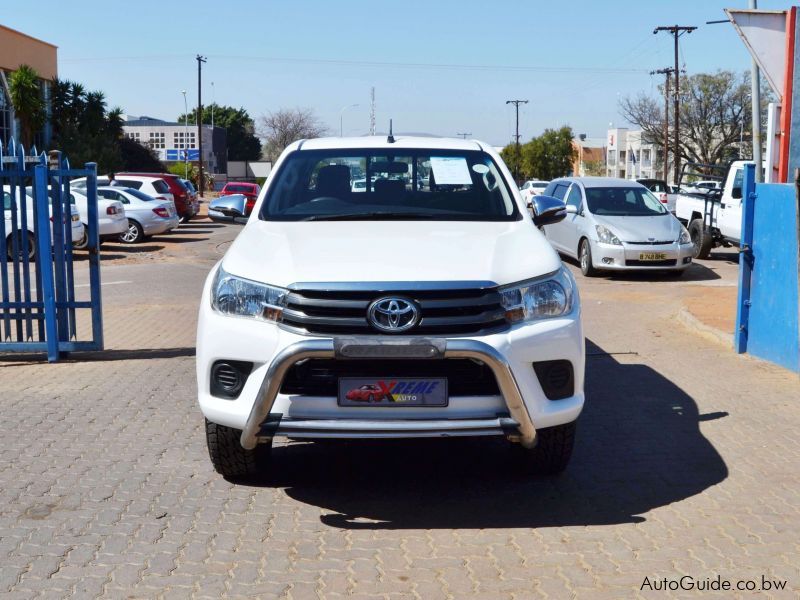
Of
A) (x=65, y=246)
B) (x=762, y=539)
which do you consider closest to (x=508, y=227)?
(x=762, y=539)

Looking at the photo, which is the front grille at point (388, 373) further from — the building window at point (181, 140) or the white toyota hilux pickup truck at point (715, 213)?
the building window at point (181, 140)

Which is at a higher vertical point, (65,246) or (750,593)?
(65,246)

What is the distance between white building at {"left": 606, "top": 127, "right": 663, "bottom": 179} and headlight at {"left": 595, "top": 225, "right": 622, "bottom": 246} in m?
90.8

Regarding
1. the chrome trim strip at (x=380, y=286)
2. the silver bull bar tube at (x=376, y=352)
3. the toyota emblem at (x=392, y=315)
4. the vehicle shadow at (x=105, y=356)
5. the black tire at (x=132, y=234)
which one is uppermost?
the chrome trim strip at (x=380, y=286)

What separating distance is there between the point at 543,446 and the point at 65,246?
210 inches

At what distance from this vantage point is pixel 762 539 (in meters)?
4.63

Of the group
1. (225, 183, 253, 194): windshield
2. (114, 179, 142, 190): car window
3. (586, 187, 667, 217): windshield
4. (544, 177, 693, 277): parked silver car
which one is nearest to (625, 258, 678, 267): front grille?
(544, 177, 693, 277): parked silver car

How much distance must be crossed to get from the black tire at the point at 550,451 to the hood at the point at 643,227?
454 inches

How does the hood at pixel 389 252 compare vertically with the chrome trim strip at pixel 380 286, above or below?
above

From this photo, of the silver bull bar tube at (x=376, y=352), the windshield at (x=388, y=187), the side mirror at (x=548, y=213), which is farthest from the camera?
the side mirror at (x=548, y=213)

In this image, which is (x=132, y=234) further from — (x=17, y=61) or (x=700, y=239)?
(x=17, y=61)

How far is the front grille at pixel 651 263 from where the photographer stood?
16.6m

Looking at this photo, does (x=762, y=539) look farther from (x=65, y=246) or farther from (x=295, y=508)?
(x=65, y=246)

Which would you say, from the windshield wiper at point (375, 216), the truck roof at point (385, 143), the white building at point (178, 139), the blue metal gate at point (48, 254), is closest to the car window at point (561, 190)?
the blue metal gate at point (48, 254)
